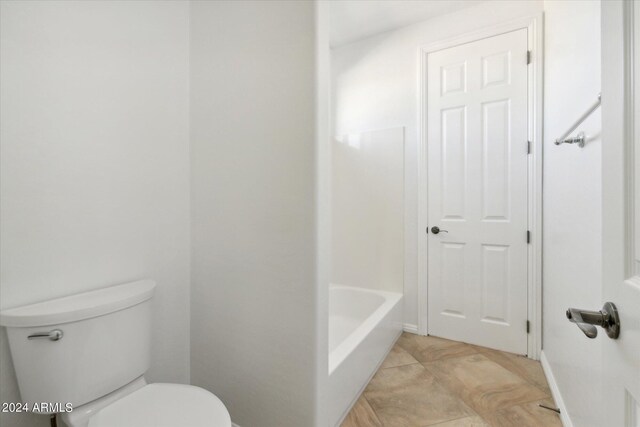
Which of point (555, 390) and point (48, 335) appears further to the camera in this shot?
point (555, 390)

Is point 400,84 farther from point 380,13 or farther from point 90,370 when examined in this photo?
point 90,370

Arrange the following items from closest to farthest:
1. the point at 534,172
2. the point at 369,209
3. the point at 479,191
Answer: the point at 534,172, the point at 479,191, the point at 369,209

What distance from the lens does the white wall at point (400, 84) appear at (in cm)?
226

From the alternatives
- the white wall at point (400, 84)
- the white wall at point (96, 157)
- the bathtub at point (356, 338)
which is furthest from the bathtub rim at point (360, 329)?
the white wall at point (96, 157)

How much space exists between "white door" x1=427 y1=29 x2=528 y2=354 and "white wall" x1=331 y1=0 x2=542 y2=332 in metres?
0.13

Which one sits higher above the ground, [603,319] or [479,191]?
[479,191]

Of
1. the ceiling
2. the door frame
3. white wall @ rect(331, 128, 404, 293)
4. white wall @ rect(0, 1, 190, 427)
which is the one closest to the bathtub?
white wall @ rect(331, 128, 404, 293)

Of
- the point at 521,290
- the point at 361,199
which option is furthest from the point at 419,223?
the point at 521,290

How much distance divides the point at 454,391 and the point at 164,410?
1518 millimetres

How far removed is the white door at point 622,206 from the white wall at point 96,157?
1.59 m

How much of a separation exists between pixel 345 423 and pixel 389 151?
6.49 feet

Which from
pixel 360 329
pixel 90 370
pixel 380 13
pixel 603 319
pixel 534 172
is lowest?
pixel 360 329

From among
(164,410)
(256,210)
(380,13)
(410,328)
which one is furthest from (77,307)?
(380,13)

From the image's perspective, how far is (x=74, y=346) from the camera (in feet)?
3.15
